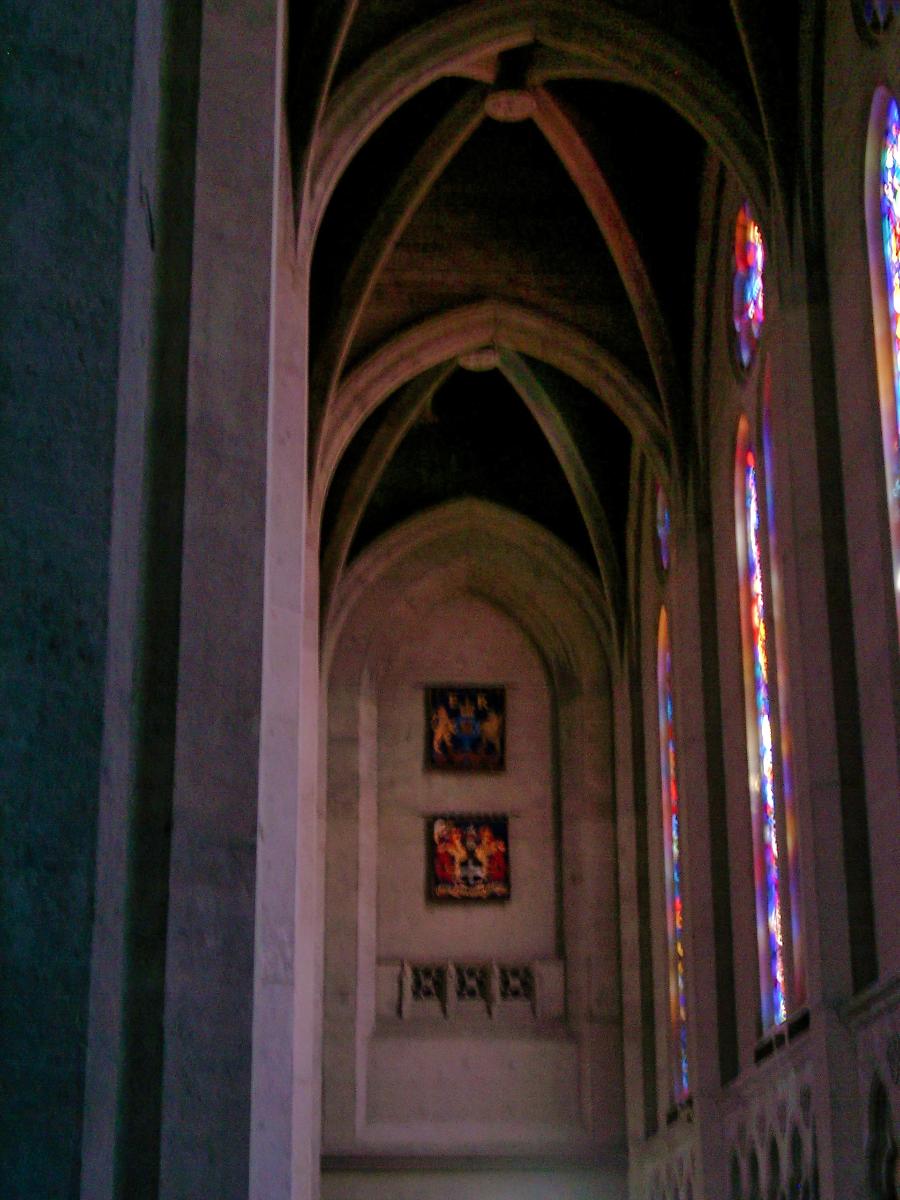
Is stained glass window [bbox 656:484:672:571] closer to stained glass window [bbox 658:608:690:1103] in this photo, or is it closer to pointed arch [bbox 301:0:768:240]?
stained glass window [bbox 658:608:690:1103]

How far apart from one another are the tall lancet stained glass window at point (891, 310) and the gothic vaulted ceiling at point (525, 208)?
5.13 ft

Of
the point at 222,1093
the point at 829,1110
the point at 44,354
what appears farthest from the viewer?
the point at 829,1110

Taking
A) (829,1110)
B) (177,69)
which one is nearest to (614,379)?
(829,1110)

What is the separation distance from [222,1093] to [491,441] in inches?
696

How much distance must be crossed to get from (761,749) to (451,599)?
8270 mm

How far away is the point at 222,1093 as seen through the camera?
443cm

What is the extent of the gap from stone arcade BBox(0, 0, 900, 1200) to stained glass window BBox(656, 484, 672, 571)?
8.3 inches

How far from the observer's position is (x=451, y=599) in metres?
22.6

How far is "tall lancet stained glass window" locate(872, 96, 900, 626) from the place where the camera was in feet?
37.7

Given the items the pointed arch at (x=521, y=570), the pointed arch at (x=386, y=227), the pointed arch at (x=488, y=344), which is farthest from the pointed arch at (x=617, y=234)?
the pointed arch at (x=521, y=570)

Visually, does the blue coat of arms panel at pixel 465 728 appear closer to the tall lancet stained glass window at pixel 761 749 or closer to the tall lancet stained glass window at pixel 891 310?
the tall lancet stained glass window at pixel 761 749

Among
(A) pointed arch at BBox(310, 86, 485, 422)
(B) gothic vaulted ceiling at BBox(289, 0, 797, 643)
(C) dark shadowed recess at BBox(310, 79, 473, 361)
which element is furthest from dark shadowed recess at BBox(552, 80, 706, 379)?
(C) dark shadowed recess at BBox(310, 79, 473, 361)

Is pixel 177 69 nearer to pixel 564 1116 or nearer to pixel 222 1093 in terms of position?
pixel 222 1093

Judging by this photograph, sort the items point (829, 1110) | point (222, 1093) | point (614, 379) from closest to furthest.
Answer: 1. point (222, 1093)
2. point (829, 1110)
3. point (614, 379)
